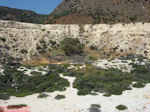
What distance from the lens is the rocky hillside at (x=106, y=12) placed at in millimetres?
62844

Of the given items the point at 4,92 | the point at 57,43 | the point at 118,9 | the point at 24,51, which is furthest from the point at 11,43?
the point at 118,9

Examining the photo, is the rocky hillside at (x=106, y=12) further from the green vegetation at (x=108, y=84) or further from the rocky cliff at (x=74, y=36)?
the green vegetation at (x=108, y=84)

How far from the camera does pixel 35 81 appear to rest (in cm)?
2181

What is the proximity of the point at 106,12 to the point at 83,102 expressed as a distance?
57.6 m

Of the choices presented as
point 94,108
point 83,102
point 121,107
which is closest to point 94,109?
point 94,108

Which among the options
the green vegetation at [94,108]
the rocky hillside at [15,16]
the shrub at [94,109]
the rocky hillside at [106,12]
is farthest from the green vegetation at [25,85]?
the rocky hillside at [15,16]

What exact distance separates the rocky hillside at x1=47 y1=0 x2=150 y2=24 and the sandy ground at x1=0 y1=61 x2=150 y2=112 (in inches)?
1861

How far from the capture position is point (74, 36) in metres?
53.7

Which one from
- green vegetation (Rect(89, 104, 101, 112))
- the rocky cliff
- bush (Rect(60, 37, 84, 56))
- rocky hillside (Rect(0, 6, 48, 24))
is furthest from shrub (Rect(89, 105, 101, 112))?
rocky hillside (Rect(0, 6, 48, 24))

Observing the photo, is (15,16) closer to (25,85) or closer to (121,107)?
(25,85)

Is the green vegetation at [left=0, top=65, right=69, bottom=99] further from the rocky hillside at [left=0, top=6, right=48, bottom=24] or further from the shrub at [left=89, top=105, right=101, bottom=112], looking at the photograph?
the rocky hillside at [left=0, top=6, right=48, bottom=24]

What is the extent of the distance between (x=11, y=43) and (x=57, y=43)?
13.6 metres

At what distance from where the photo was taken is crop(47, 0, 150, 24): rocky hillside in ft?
206

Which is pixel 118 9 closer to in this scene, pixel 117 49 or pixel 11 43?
pixel 117 49
